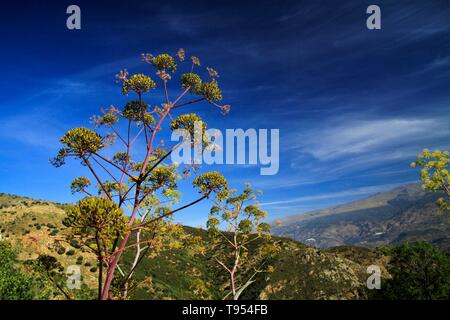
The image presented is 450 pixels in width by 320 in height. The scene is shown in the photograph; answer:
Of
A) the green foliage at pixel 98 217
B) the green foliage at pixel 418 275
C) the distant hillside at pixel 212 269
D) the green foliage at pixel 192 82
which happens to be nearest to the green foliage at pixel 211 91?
the green foliage at pixel 192 82

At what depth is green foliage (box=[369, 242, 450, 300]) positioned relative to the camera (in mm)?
32719

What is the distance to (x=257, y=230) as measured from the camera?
126ft

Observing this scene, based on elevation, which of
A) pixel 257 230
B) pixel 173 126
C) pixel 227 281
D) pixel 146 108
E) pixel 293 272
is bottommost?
pixel 227 281

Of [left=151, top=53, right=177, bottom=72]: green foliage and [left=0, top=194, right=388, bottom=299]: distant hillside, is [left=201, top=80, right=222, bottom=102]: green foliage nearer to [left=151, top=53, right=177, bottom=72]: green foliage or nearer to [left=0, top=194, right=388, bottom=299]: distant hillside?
[left=151, top=53, right=177, bottom=72]: green foliage

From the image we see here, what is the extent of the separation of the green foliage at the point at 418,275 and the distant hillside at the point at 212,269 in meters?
14.4

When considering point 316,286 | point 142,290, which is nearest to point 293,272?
point 316,286

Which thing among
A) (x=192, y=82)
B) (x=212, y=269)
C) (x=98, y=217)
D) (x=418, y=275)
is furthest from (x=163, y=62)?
(x=212, y=269)

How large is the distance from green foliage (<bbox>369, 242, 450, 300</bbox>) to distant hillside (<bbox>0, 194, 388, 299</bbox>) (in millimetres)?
14402

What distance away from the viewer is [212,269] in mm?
90750

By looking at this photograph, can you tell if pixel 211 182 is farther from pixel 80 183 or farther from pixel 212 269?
pixel 212 269

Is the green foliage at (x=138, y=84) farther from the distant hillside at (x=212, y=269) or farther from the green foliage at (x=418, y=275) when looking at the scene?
the distant hillside at (x=212, y=269)

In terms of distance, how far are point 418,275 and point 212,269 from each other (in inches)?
2564

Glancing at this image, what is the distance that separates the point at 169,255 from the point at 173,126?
86.7 metres
